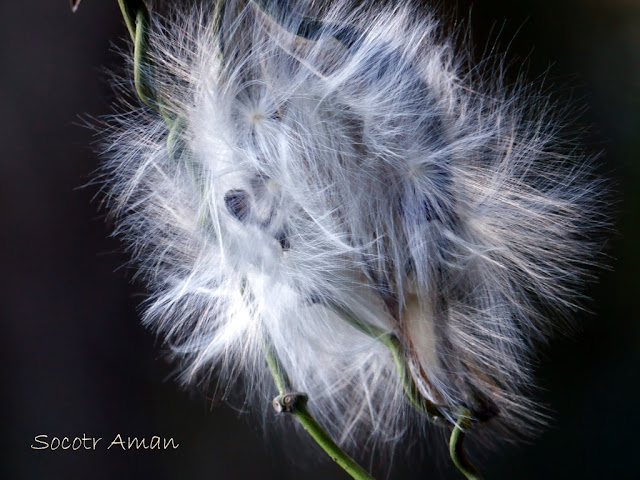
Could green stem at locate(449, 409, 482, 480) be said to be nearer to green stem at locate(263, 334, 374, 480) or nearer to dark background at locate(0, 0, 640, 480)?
green stem at locate(263, 334, 374, 480)

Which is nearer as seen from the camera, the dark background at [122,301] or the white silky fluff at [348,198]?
the white silky fluff at [348,198]

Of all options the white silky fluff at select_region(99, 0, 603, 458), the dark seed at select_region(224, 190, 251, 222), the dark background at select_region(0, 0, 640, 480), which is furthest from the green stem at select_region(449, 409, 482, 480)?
the dark background at select_region(0, 0, 640, 480)

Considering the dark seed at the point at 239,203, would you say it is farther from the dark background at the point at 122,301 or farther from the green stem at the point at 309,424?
the dark background at the point at 122,301

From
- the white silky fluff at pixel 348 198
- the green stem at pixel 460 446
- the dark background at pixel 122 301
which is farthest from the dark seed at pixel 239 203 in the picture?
the dark background at pixel 122 301

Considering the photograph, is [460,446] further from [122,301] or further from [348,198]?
[122,301]

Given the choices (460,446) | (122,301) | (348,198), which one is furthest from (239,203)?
(122,301)

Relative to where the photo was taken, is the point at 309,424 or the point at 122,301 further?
the point at 122,301
